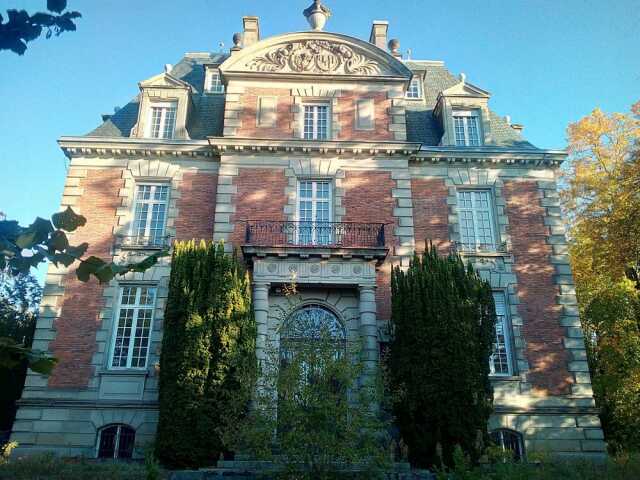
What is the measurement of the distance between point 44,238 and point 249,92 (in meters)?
17.1

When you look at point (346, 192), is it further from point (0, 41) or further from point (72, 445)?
point (0, 41)

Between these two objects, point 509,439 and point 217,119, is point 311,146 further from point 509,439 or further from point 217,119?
point 509,439

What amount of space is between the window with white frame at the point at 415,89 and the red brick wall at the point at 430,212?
4.95 meters

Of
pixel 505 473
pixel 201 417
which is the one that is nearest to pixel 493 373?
pixel 505 473

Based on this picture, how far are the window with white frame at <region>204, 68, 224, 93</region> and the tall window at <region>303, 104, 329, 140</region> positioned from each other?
448 centimetres

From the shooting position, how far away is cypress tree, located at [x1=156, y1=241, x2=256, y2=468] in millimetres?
13305

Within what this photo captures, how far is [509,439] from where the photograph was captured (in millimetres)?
16000

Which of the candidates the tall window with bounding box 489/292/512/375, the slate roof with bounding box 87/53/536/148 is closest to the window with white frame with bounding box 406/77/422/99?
the slate roof with bounding box 87/53/536/148

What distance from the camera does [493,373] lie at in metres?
16.7

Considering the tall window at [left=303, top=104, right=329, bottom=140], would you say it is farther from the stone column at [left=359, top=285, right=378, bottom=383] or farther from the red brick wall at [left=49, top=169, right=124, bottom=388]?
the red brick wall at [left=49, top=169, right=124, bottom=388]

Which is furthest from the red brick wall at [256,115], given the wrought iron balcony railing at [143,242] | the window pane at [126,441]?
the window pane at [126,441]

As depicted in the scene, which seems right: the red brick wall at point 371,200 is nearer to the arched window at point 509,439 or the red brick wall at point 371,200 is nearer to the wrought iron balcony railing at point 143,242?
the arched window at point 509,439

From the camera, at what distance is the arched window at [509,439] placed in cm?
1583

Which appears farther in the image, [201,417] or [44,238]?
[201,417]
